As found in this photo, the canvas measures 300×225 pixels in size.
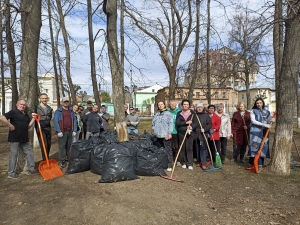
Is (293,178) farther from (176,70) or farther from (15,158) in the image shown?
(176,70)

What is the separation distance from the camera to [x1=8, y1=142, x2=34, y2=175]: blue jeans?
5.32m

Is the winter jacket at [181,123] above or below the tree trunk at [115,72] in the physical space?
below

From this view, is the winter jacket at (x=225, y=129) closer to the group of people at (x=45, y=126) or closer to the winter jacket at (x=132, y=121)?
the winter jacket at (x=132, y=121)

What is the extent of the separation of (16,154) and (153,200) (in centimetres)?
298

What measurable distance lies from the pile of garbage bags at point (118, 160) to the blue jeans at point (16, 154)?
783 millimetres

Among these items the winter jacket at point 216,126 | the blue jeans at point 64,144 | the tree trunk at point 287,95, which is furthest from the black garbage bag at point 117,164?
the tree trunk at point 287,95

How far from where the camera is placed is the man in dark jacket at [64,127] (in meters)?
6.31

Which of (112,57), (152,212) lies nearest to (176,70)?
(112,57)

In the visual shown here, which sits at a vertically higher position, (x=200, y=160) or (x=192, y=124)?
(x=192, y=124)

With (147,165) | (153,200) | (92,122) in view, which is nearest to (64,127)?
(92,122)

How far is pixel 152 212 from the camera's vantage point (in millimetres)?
3709

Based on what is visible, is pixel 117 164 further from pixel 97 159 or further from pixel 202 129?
pixel 202 129

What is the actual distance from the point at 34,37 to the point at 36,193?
3.46m

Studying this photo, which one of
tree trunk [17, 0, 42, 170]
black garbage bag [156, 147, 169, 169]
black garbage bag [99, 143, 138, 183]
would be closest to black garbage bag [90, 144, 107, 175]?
black garbage bag [99, 143, 138, 183]
